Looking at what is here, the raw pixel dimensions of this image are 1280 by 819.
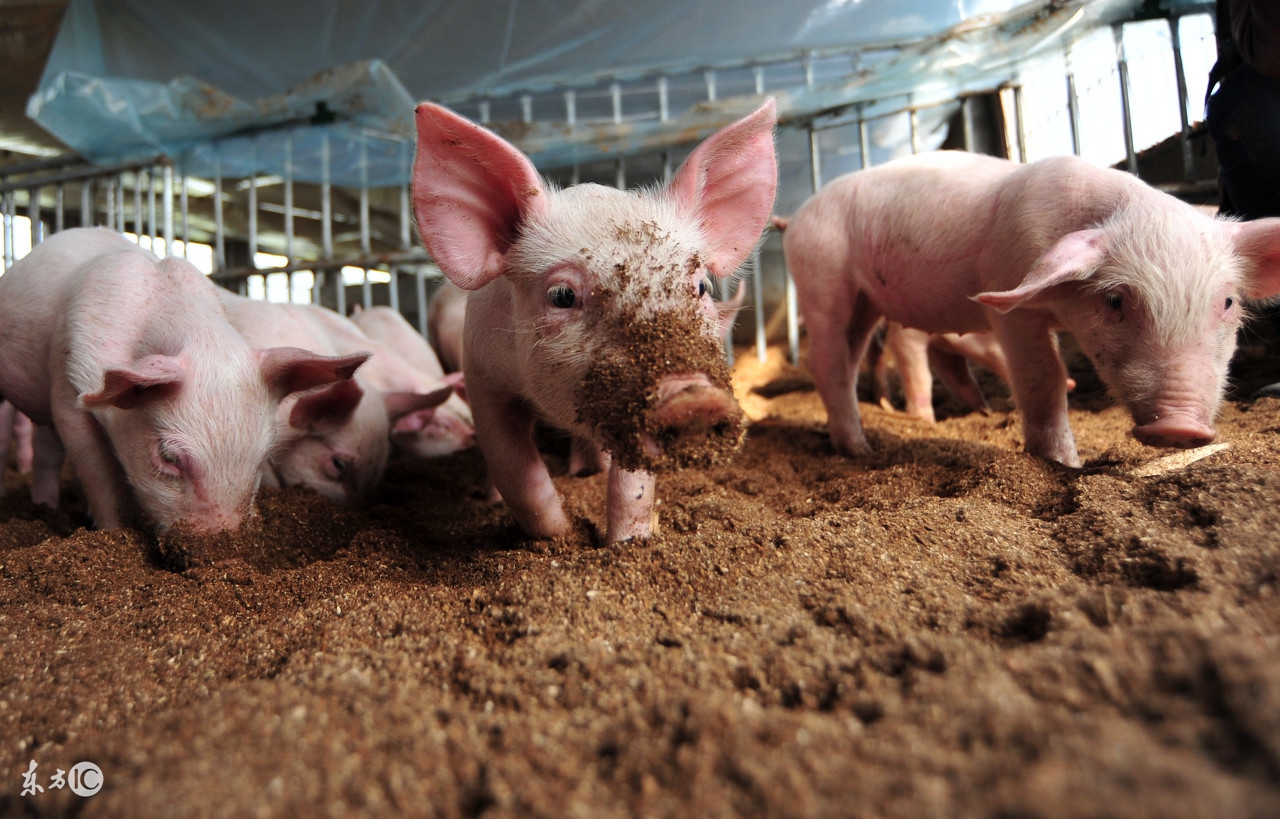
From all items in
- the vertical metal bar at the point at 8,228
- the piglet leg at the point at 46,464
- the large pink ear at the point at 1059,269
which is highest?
the vertical metal bar at the point at 8,228

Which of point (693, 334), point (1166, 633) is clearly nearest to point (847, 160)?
point (693, 334)

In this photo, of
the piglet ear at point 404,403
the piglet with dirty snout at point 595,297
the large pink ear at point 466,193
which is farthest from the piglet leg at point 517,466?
the piglet ear at point 404,403

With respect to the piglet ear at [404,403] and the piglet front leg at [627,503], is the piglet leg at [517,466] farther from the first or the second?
the piglet ear at [404,403]

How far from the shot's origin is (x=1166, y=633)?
0.95 meters

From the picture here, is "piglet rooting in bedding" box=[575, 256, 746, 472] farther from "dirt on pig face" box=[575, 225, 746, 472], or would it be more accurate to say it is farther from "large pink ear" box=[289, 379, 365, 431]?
"large pink ear" box=[289, 379, 365, 431]

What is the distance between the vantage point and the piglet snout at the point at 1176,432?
A: 2238 millimetres

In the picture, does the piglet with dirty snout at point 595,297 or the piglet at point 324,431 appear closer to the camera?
the piglet with dirty snout at point 595,297

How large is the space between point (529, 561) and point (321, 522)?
46.7 inches

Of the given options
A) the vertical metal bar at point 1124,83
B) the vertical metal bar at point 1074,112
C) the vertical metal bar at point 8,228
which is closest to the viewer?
the vertical metal bar at point 1124,83

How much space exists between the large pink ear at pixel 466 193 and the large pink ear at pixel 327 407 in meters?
1.34

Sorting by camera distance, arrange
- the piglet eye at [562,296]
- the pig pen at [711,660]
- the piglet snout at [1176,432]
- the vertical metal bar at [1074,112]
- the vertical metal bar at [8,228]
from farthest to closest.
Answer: the vertical metal bar at [8,228] < the vertical metal bar at [1074,112] < the piglet snout at [1176,432] < the piglet eye at [562,296] < the pig pen at [711,660]

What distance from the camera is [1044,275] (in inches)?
91.9

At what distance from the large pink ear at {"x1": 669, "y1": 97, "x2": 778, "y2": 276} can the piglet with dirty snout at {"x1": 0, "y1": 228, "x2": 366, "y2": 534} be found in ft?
4.96

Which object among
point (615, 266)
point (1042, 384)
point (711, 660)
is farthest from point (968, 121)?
point (711, 660)
